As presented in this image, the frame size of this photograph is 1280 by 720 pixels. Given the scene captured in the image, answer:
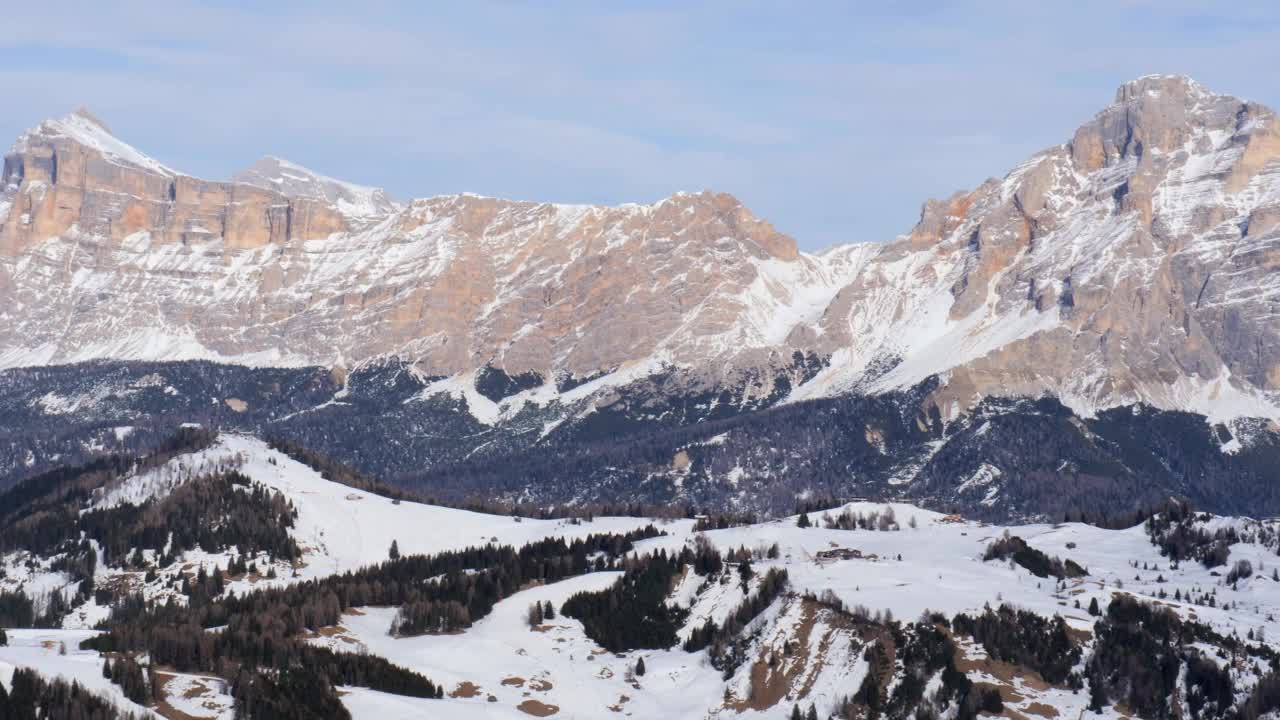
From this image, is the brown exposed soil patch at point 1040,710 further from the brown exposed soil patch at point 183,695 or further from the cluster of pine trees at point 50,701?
the cluster of pine trees at point 50,701

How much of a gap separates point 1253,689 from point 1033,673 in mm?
23282

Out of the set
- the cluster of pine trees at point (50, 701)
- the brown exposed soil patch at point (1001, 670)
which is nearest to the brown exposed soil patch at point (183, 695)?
the cluster of pine trees at point (50, 701)

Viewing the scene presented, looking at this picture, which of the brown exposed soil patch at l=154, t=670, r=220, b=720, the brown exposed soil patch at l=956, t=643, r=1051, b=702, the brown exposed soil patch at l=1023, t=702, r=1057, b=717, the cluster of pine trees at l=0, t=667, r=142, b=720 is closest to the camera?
the cluster of pine trees at l=0, t=667, r=142, b=720

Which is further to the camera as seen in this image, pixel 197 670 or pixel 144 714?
pixel 197 670

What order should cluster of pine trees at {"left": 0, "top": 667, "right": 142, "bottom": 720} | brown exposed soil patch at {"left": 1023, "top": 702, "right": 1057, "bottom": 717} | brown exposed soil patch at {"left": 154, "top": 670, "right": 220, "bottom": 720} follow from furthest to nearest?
brown exposed soil patch at {"left": 1023, "top": 702, "right": 1057, "bottom": 717}
brown exposed soil patch at {"left": 154, "top": 670, "right": 220, "bottom": 720}
cluster of pine trees at {"left": 0, "top": 667, "right": 142, "bottom": 720}

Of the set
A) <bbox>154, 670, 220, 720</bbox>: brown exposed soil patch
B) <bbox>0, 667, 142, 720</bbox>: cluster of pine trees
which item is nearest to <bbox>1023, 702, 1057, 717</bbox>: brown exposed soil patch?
<bbox>154, 670, 220, 720</bbox>: brown exposed soil patch

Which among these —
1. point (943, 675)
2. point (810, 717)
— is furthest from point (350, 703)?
point (943, 675)

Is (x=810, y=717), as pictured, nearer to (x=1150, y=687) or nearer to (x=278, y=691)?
(x=1150, y=687)

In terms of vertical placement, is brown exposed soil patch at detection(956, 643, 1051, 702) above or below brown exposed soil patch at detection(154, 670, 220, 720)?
above

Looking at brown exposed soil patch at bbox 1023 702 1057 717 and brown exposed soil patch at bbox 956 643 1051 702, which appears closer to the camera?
brown exposed soil patch at bbox 1023 702 1057 717

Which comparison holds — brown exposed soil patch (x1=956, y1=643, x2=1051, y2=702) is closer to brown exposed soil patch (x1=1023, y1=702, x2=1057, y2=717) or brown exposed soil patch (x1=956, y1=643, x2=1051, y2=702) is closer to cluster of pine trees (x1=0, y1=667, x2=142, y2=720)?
brown exposed soil patch (x1=1023, y1=702, x2=1057, y2=717)

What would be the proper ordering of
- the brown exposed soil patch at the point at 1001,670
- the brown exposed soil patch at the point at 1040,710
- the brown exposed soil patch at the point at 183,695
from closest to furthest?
the brown exposed soil patch at the point at 183,695 → the brown exposed soil patch at the point at 1040,710 → the brown exposed soil patch at the point at 1001,670

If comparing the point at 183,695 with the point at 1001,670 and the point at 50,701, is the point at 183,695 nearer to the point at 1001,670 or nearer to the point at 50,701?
the point at 50,701

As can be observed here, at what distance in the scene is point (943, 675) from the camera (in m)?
192
